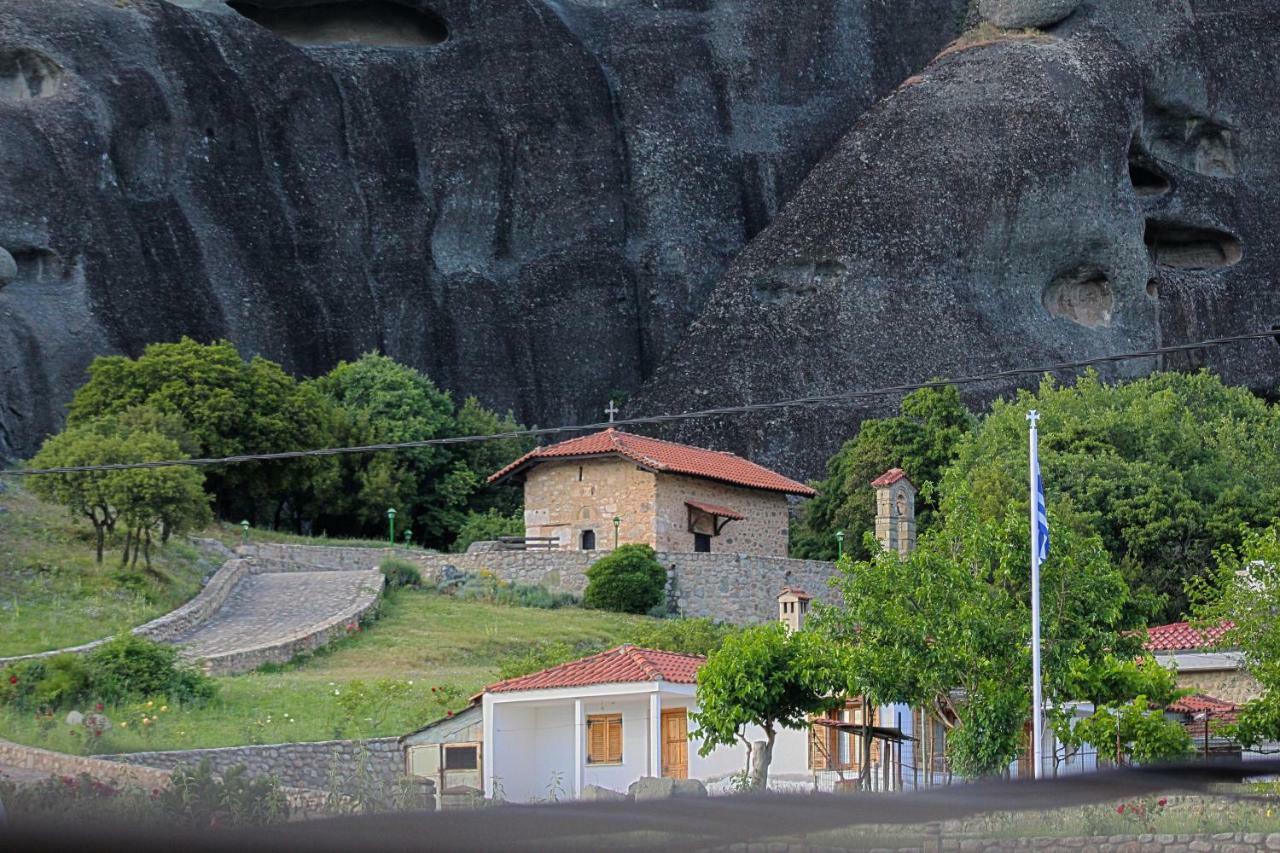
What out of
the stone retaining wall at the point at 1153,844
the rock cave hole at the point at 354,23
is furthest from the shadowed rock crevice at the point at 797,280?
the stone retaining wall at the point at 1153,844

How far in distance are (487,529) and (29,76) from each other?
57.5 ft

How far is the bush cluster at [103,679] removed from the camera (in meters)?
31.1

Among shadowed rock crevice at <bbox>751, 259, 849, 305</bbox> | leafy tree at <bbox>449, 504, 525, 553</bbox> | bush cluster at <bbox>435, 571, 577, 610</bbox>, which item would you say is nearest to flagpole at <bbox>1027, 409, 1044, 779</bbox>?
bush cluster at <bbox>435, 571, 577, 610</bbox>

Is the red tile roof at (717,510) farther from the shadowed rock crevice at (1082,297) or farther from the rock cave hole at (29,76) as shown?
the rock cave hole at (29,76)

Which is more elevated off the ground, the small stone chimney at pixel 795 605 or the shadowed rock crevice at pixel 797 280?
the shadowed rock crevice at pixel 797 280

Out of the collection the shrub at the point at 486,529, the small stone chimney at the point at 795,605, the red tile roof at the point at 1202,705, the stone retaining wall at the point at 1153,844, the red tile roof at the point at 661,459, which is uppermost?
the red tile roof at the point at 661,459

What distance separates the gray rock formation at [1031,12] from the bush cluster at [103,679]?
40235mm

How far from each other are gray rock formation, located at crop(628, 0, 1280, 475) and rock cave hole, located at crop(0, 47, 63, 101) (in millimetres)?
16941

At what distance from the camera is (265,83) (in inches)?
2445

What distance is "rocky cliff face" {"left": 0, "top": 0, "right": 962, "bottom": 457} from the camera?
57.3 meters

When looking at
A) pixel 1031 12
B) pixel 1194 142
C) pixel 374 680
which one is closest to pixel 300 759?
pixel 374 680

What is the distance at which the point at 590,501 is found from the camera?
48312mm

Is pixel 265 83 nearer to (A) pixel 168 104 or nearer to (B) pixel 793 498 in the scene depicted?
(A) pixel 168 104

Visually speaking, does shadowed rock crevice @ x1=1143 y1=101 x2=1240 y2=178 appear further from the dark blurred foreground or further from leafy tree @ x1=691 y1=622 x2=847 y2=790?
the dark blurred foreground
